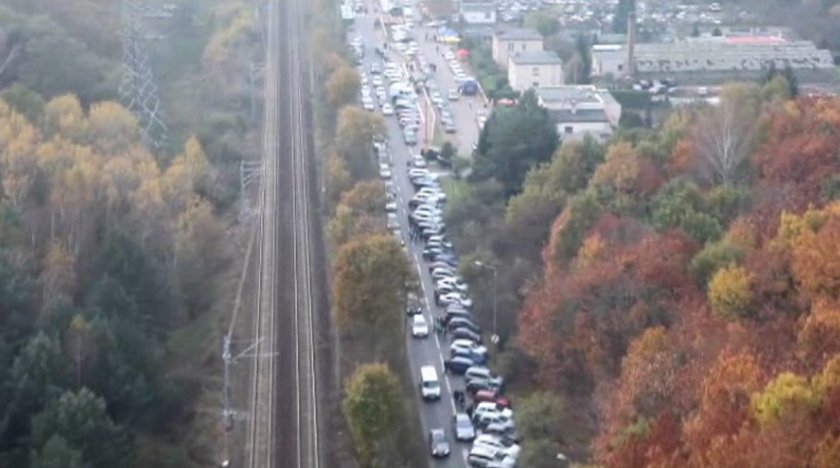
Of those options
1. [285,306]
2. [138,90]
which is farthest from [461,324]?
[138,90]

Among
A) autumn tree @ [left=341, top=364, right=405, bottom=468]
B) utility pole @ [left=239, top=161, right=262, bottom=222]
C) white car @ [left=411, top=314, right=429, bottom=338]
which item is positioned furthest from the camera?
utility pole @ [left=239, top=161, right=262, bottom=222]

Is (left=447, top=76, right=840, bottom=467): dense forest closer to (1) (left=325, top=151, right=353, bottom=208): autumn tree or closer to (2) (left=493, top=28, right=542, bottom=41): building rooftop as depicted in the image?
(1) (left=325, top=151, right=353, bottom=208): autumn tree

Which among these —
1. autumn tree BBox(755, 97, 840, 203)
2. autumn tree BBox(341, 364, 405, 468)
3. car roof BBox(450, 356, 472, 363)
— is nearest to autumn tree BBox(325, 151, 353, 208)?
car roof BBox(450, 356, 472, 363)

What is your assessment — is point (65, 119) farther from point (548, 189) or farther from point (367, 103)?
point (367, 103)

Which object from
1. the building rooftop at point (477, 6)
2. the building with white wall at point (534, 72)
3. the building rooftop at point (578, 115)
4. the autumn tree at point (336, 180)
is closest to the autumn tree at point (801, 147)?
the building rooftop at point (578, 115)

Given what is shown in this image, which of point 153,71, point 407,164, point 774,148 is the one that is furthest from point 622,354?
point 153,71

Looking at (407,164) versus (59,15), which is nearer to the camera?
(407,164)

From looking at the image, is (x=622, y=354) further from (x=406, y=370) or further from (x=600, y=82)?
(x=600, y=82)

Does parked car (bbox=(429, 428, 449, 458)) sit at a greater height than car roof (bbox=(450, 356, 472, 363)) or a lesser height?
greater
